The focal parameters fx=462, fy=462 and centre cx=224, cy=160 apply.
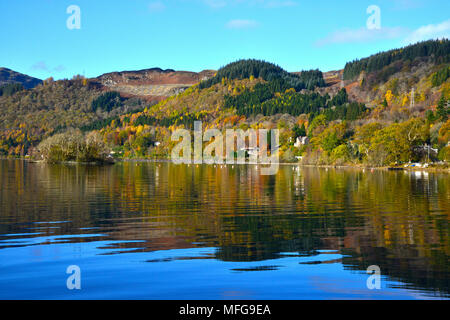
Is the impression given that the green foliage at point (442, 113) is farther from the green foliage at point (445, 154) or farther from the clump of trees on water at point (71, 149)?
the clump of trees on water at point (71, 149)

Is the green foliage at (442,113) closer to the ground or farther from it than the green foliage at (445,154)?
farther from it

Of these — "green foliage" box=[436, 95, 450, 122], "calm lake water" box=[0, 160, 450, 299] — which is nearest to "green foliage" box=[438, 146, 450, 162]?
"green foliage" box=[436, 95, 450, 122]

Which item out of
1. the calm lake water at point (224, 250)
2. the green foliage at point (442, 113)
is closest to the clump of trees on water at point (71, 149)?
the calm lake water at point (224, 250)

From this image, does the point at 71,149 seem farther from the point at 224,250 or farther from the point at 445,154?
the point at 224,250

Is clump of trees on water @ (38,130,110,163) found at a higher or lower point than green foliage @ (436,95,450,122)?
lower

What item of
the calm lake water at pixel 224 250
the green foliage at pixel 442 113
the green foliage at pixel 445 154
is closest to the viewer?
the calm lake water at pixel 224 250

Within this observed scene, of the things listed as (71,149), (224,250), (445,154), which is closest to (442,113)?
(445,154)

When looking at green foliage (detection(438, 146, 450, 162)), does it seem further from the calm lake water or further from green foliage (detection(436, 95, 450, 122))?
the calm lake water

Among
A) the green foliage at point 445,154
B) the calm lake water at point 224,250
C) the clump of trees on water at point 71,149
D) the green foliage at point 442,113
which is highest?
the green foliage at point 442,113

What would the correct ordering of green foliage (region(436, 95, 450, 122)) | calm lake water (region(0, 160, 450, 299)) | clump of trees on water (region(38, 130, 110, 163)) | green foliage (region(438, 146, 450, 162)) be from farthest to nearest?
green foliage (region(436, 95, 450, 122)) < clump of trees on water (region(38, 130, 110, 163)) < green foliage (region(438, 146, 450, 162)) < calm lake water (region(0, 160, 450, 299))

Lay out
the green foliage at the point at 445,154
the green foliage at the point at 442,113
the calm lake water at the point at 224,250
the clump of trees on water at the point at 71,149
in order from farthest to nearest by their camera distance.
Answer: the green foliage at the point at 442,113
the clump of trees on water at the point at 71,149
the green foliage at the point at 445,154
the calm lake water at the point at 224,250

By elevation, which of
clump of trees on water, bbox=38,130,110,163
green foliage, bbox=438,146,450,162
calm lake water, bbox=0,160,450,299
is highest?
clump of trees on water, bbox=38,130,110,163
